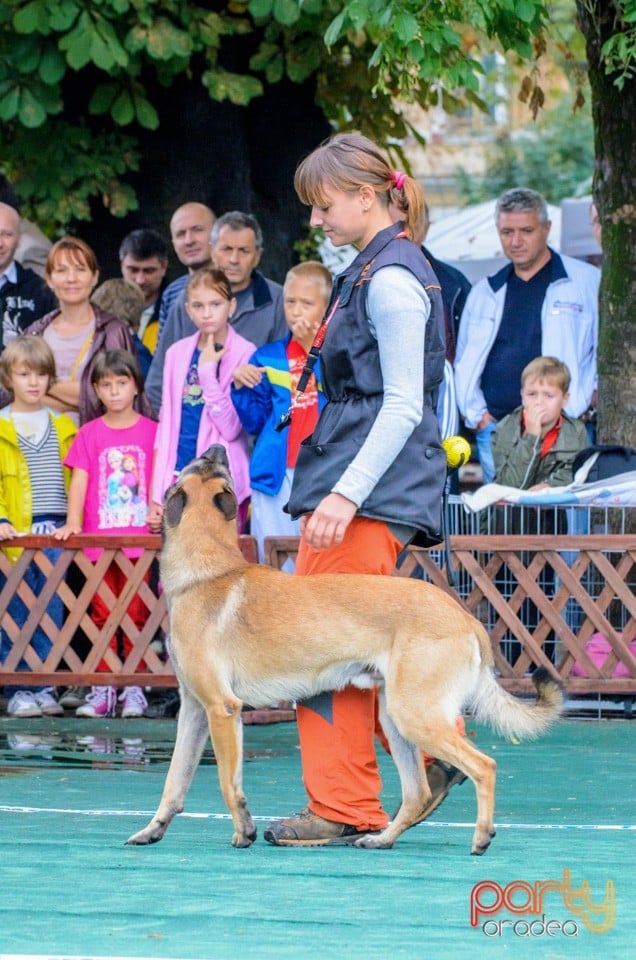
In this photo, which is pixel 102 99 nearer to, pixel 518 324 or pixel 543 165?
pixel 518 324

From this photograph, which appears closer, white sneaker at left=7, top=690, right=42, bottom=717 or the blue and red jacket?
the blue and red jacket

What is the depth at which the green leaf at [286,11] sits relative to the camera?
11133 millimetres

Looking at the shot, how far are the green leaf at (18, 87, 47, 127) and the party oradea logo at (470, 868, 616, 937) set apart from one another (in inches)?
321

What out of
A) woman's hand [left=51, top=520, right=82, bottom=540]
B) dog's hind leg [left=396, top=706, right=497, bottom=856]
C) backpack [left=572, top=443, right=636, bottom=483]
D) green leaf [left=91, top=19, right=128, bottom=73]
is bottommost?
dog's hind leg [left=396, top=706, right=497, bottom=856]

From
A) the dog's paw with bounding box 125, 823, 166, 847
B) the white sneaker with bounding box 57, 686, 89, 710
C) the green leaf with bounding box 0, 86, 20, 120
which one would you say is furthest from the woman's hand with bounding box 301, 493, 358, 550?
the green leaf with bounding box 0, 86, 20, 120

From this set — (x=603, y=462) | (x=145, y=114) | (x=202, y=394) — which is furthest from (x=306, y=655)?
(x=145, y=114)

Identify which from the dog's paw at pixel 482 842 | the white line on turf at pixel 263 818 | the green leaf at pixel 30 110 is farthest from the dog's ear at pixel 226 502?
the green leaf at pixel 30 110

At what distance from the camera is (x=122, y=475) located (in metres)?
9.51

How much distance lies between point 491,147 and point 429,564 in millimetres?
37818

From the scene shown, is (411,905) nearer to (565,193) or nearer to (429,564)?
(429,564)

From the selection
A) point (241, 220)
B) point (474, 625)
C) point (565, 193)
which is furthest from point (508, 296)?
point (565, 193)

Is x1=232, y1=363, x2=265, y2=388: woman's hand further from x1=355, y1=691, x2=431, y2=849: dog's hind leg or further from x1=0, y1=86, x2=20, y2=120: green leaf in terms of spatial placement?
x1=355, y1=691, x2=431, y2=849: dog's hind leg

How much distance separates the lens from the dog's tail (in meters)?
5.32

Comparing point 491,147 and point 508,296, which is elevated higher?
point 491,147
